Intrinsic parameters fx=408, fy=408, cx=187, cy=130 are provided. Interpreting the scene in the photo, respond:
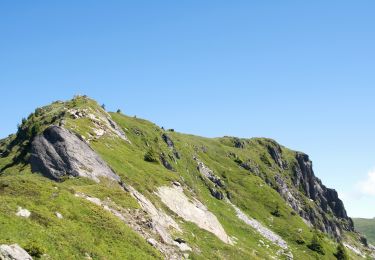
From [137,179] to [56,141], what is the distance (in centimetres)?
1742

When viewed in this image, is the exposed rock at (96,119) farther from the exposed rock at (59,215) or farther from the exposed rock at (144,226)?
the exposed rock at (59,215)

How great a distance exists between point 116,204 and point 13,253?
2435 cm

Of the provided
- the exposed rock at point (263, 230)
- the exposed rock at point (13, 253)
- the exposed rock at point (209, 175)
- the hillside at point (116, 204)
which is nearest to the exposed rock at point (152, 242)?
the hillside at point (116, 204)

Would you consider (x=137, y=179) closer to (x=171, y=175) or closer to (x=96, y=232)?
(x=171, y=175)

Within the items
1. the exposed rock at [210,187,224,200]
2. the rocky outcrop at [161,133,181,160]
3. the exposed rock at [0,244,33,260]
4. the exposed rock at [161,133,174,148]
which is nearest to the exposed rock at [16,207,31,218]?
the exposed rock at [0,244,33,260]

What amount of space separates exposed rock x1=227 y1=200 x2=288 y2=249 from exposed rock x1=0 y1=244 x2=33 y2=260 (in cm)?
9871

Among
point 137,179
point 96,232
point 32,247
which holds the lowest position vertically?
point 32,247

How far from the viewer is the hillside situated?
40.3 meters

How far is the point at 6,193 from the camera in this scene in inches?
1777

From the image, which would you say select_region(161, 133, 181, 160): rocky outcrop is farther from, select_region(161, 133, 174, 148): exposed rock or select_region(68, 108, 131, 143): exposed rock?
select_region(68, 108, 131, 143): exposed rock

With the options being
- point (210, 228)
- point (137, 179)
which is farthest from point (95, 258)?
point (210, 228)

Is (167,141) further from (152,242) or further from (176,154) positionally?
(152,242)

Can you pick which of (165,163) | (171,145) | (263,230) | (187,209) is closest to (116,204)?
(187,209)

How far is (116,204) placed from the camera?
5516 centimetres
